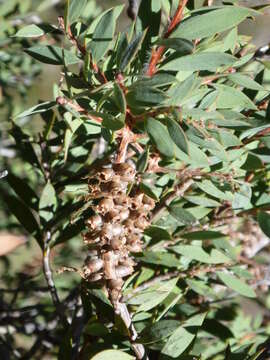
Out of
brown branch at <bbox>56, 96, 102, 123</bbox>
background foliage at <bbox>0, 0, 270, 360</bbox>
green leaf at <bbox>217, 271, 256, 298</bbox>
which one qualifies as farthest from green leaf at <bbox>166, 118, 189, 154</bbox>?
green leaf at <bbox>217, 271, 256, 298</bbox>

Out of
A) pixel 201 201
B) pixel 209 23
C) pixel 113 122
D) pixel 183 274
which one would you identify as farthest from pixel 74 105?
pixel 183 274

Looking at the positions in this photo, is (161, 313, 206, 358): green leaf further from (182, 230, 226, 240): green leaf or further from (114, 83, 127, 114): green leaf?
(114, 83, 127, 114): green leaf

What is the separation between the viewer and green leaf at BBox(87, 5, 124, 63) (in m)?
0.57

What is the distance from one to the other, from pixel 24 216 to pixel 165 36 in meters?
0.41

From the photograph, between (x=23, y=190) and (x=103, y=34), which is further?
(x=23, y=190)

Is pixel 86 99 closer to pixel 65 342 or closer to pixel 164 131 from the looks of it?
pixel 164 131

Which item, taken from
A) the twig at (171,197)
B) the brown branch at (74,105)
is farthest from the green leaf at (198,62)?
the twig at (171,197)

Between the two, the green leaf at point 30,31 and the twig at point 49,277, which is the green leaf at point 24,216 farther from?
the green leaf at point 30,31

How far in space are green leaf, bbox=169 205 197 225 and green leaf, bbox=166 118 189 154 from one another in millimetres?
193

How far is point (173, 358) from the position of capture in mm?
668

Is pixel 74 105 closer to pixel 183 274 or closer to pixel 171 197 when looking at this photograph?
pixel 171 197

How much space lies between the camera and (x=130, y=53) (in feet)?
1.72

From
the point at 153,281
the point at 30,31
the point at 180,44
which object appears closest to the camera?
the point at 180,44

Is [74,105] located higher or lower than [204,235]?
higher
